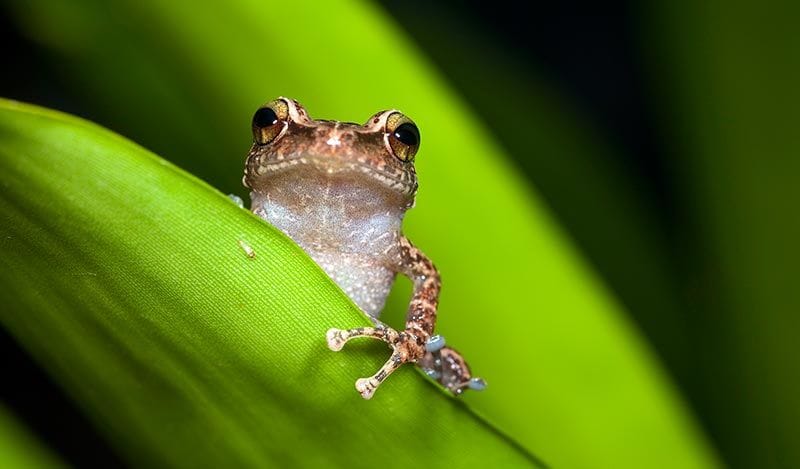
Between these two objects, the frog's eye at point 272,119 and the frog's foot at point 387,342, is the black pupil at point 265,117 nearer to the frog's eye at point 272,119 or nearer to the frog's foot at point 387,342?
the frog's eye at point 272,119

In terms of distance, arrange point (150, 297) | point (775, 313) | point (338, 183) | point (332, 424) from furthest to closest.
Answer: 1. point (775, 313)
2. point (338, 183)
3. point (332, 424)
4. point (150, 297)

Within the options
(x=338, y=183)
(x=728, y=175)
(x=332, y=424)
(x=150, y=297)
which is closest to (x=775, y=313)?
(x=728, y=175)

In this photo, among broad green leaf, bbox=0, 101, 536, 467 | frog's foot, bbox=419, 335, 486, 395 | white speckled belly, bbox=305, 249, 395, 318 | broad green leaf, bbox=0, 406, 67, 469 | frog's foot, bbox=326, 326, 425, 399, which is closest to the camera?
broad green leaf, bbox=0, 101, 536, 467

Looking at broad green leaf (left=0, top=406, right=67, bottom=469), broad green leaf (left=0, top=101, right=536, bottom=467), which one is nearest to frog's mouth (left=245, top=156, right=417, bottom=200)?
broad green leaf (left=0, top=101, right=536, bottom=467)

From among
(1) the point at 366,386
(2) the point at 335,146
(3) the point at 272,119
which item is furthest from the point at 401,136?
(1) the point at 366,386

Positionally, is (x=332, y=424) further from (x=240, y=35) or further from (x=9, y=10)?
(x=9, y=10)

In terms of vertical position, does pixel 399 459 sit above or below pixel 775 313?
below

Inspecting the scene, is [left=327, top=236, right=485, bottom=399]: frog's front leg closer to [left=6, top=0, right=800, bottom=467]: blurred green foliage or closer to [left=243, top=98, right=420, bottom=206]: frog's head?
[left=6, top=0, right=800, bottom=467]: blurred green foliage

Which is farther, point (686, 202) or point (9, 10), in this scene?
point (686, 202)
